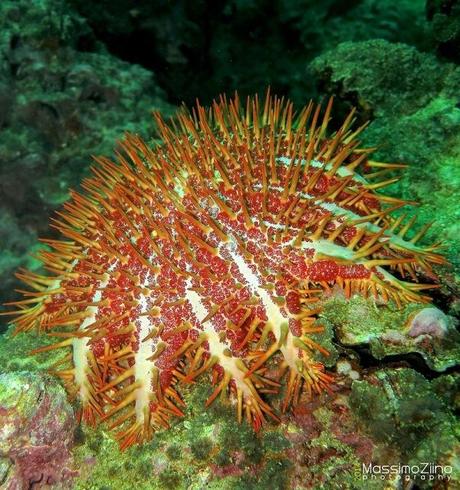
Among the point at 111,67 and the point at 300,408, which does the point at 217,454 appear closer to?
the point at 300,408

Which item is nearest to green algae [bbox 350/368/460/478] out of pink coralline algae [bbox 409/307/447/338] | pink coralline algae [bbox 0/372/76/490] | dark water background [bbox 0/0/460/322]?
pink coralline algae [bbox 409/307/447/338]

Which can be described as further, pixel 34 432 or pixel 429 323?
pixel 34 432

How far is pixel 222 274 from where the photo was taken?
9.11 ft

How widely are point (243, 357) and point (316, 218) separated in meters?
0.96

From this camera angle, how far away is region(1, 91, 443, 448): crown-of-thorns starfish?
2.72 meters

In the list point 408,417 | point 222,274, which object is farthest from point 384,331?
point 222,274

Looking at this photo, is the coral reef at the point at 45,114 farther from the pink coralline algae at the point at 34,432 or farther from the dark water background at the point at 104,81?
the pink coralline algae at the point at 34,432

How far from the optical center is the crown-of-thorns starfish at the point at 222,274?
272cm

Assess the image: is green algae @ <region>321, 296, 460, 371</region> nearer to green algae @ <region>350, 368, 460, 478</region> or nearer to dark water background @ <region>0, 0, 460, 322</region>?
green algae @ <region>350, 368, 460, 478</region>

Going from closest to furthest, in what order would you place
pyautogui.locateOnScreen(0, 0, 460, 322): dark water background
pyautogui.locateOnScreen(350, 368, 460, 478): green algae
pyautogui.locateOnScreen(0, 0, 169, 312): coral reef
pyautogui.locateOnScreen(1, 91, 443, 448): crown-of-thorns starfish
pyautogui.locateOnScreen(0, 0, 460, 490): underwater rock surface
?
pyautogui.locateOnScreen(350, 368, 460, 478): green algae → pyautogui.locateOnScreen(0, 0, 460, 490): underwater rock surface → pyautogui.locateOnScreen(1, 91, 443, 448): crown-of-thorns starfish → pyautogui.locateOnScreen(0, 0, 460, 322): dark water background → pyautogui.locateOnScreen(0, 0, 169, 312): coral reef

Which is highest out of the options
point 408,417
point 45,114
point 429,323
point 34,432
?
point 45,114

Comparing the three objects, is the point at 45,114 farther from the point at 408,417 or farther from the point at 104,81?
the point at 408,417

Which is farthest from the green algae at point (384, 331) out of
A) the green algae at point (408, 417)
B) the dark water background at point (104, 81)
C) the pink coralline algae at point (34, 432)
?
the dark water background at point (104, 81)

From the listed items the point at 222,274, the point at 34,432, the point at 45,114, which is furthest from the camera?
the point at 45,114
